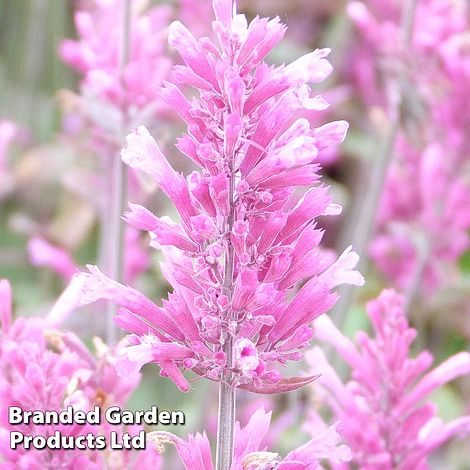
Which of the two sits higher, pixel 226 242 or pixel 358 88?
pixel 358 88

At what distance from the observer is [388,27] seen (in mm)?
2648

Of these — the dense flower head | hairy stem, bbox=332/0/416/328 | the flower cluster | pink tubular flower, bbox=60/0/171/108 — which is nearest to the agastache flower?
the dense flower head

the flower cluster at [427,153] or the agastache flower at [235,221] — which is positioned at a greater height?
the flower cluster at [427,153]

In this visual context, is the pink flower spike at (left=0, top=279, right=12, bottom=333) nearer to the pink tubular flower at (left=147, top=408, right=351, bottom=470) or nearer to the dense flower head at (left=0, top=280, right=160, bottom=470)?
the dense flower head at (left=0, top=280, right=160, bottom=470)

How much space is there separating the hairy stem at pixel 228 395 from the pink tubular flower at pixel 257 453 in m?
0.02

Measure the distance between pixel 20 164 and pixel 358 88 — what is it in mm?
1521

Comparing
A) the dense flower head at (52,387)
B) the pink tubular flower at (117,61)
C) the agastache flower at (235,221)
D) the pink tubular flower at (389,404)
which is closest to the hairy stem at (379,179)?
the pink tubular flower at (117,61)

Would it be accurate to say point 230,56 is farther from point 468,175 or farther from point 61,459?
point 468,175

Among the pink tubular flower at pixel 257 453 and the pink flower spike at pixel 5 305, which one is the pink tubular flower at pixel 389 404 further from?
the pink flower spike at pixel 5 305

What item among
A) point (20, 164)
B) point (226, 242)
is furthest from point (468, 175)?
point (226, 242)

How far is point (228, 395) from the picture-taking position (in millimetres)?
1169

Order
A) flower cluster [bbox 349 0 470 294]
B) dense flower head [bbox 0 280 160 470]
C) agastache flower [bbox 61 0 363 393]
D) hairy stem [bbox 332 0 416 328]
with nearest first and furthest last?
agastache flower [bbox 61 0 363 393], dense flower head [bbox 0 280 160 470], hairy stem [bbox 332 0 416 328], flower cluster [bbox 349 0 470 294]

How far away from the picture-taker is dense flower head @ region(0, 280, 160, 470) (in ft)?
4.18

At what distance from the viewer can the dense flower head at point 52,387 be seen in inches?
50.1
